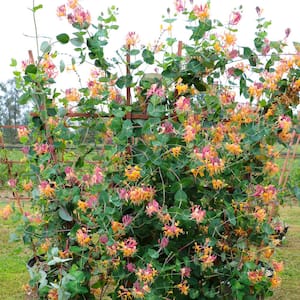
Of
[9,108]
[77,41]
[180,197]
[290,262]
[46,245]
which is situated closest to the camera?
[180,197]

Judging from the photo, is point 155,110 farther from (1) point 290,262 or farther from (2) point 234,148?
(1) point 290,262

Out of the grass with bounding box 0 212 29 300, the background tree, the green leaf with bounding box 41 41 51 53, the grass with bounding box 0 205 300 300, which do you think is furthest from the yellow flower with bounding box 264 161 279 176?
the background tree

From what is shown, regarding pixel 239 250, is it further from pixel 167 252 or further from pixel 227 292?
pixel 167 252

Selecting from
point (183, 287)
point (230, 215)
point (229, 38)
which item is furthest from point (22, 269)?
point (229, 38)

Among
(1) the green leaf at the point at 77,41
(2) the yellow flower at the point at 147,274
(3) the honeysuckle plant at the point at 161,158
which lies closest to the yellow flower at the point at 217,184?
(3) the honeysuckle plant at the point at 161,158

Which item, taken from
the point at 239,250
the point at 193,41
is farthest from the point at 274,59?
the point at 239,250

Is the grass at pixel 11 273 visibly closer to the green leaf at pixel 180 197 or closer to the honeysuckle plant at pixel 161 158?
the honeysuckle plant at pixel 161 158

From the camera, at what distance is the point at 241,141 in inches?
86.4

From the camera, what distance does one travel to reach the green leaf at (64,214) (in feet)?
6.85

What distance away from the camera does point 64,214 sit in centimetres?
210

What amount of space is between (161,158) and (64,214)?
17.4 inches

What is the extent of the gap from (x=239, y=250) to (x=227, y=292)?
19 centimetres

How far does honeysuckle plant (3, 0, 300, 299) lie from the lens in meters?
2.02

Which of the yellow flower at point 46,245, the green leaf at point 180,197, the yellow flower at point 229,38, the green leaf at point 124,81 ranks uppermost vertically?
the yellow flower at point 229,38
